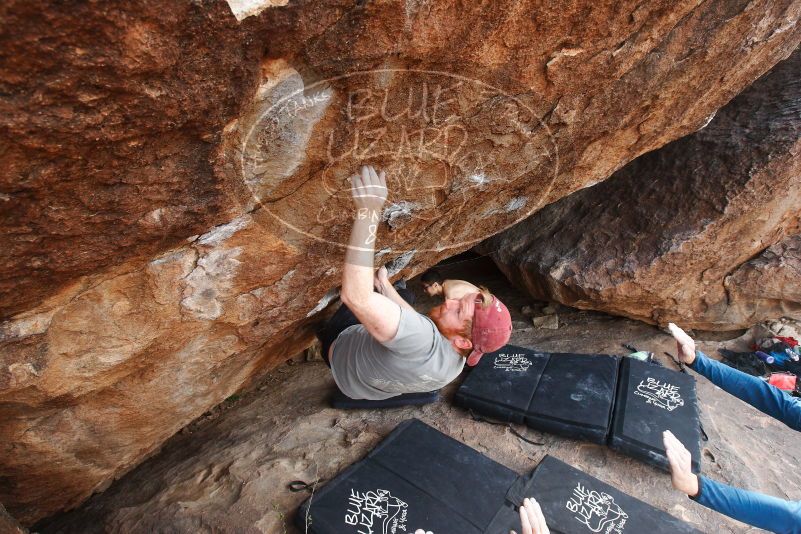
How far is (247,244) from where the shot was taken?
6.43ft

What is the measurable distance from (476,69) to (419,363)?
1235 mm

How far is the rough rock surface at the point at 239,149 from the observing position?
1.15 metres

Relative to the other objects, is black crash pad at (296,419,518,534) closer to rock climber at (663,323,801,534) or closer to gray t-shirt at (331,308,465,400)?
gray t-shirt at (331,308,465,400)

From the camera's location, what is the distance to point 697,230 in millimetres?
3523

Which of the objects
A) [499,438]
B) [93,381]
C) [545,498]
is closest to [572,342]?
[499,438]

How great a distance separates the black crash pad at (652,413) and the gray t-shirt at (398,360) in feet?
4.75

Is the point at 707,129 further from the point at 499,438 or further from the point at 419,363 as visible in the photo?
the point at 419,363

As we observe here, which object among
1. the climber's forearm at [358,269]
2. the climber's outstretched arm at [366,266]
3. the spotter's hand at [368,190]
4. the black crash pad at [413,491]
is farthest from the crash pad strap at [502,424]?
the spotter's hand at [368,190]

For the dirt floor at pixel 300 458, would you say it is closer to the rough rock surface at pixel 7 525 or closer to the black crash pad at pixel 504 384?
the black crash pad at pixel 504 384

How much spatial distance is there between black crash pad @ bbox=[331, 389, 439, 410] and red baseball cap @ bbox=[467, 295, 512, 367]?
52.8 inches

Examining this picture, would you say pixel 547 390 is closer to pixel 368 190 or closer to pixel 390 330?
pixel 390 330

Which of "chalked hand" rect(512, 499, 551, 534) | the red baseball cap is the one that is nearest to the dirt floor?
"chalked hand" rect(512, 499, 551, 534)

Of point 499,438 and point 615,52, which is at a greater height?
point 615,52

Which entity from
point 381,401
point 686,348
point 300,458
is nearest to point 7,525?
point 300,458
